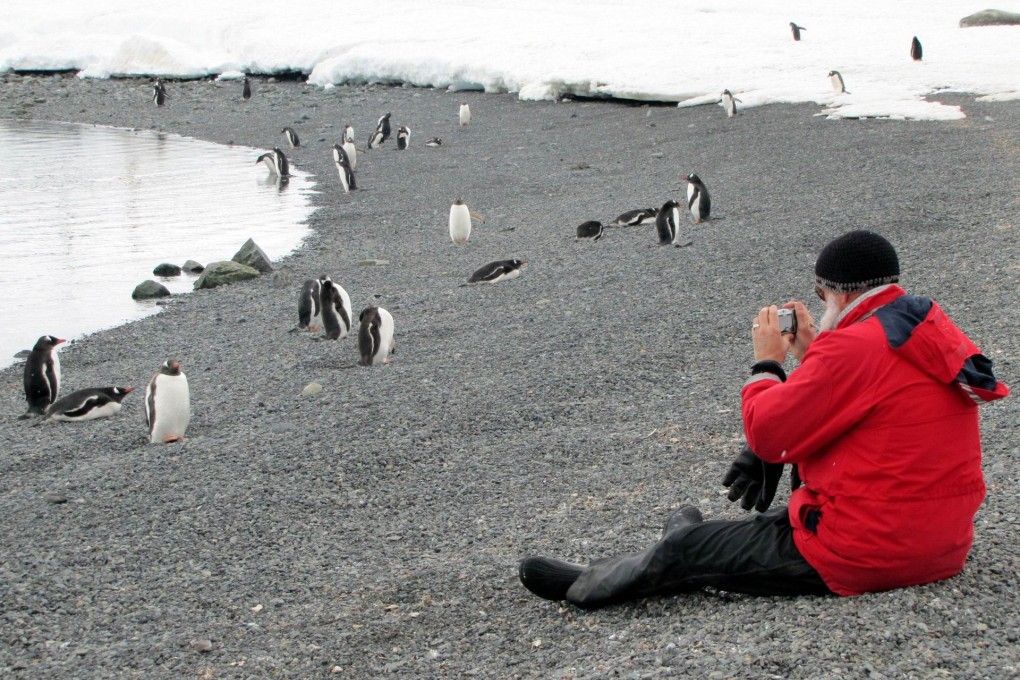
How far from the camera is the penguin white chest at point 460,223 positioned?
12.0 m

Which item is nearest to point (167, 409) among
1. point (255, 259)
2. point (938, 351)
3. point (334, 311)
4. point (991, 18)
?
point (334, 311)

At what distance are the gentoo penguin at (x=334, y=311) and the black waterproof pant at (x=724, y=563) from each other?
5.07 m

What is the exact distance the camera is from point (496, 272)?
31.2 ft

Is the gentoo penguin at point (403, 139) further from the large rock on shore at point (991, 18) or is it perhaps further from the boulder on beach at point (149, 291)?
the large rock on shore at point (991, 18)

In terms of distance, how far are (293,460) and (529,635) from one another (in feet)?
7.79

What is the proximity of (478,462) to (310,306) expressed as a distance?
3.42 metres

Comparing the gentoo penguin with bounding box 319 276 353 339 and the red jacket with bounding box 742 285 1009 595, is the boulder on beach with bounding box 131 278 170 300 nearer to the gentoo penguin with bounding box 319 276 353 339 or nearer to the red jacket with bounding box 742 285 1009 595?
the gentoo penguin with bounding box 319 276 353 339

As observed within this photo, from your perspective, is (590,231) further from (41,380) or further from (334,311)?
(41,380)

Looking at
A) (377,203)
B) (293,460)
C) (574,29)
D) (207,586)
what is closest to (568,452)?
(293,460)

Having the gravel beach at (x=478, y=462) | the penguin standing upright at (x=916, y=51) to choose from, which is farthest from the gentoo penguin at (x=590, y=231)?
the penguin standing upright at (x=916, y=51)

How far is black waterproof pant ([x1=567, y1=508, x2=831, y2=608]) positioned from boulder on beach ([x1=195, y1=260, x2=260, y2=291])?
8.16 meters

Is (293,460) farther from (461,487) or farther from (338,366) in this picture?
(338,366)

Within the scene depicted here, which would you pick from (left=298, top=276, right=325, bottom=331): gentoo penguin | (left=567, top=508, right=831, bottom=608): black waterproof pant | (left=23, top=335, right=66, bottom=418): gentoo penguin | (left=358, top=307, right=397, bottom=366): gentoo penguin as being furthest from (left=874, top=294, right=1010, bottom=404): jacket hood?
(left=298, top=276, right=325, bottom=331): gentoo penguin

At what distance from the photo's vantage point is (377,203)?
15227 millimetres
